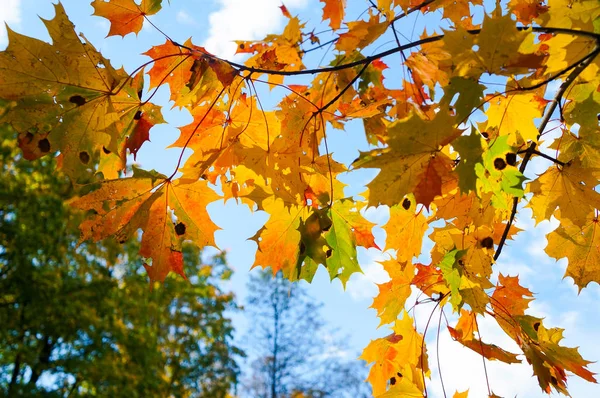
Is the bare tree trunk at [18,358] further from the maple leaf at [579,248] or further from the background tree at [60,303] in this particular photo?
the maple leaf at [579,248]

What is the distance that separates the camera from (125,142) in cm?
164

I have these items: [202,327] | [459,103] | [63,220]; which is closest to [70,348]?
[63,220]

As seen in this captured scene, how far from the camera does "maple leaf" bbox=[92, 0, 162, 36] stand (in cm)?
159

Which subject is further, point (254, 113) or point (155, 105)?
point (254, 113)

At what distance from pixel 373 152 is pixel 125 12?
3.26 ft

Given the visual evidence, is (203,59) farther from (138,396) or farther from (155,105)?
(138,396)

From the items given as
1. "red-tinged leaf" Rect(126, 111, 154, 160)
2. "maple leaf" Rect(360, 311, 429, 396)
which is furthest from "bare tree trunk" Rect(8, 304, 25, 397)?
"red-tinged leaf" Rect(126, 111, 154, 160)

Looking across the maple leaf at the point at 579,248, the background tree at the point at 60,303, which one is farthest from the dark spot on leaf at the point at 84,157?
the background tree at the point at 60,303

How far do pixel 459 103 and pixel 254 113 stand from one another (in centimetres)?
86

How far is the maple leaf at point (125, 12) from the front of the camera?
5.22 feet

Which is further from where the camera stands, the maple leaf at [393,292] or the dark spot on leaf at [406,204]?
the maple leaf at [393,292]

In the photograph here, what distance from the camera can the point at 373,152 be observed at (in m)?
1.11

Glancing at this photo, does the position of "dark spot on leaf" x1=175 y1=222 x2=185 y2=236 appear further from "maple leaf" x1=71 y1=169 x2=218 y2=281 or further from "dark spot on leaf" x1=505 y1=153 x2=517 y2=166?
"dark spot on leaf" x1=505 y1=153 x2=517 y2=166

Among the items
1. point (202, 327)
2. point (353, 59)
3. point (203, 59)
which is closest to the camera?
point (203, 59)
